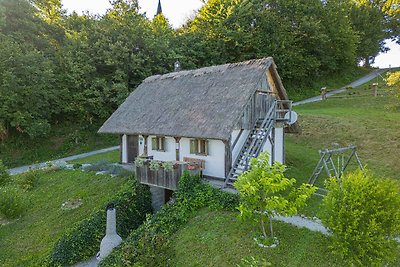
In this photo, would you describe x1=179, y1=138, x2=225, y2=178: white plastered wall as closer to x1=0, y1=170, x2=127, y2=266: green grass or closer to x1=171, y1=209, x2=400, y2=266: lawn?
x1=171, y1=209, x2=400, y2=266: lawn

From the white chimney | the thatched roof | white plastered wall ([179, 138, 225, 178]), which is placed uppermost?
the thatched roof

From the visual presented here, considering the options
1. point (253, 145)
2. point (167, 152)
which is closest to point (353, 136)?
point (253, 145)

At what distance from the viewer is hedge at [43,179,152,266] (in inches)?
502

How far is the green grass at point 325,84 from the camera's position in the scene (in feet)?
134

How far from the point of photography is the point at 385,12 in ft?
171

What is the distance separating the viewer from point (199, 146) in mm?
15695

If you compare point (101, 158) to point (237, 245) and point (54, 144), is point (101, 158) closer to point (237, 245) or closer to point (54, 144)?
point (54, 144)

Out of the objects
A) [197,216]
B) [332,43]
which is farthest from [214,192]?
[332,43]

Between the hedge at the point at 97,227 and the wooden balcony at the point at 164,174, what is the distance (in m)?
0.88

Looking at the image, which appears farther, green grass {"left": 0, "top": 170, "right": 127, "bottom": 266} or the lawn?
green grass {"left": 0, "top": 170, "right": 127, "bottom": 266}

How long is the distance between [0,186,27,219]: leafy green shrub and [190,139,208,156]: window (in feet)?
33.3

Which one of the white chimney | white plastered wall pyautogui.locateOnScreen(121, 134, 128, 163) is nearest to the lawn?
the white chimney

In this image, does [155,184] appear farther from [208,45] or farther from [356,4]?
[356,4]

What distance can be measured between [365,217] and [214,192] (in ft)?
20.5
